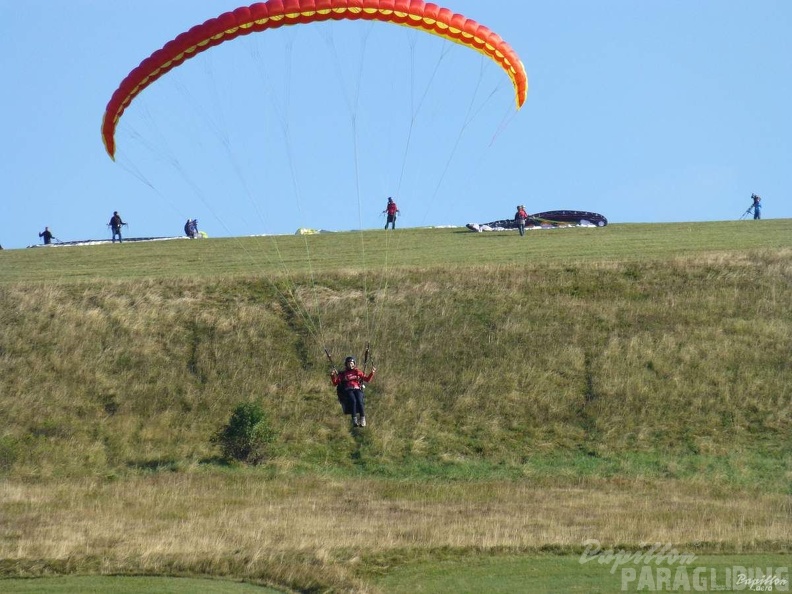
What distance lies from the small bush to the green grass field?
46 centimetres

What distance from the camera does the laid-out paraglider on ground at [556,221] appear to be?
5166cm

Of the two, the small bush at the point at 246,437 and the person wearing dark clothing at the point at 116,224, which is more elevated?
the person wearing dark clothing at the point at 116,224

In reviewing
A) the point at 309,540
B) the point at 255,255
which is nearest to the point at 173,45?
the point at 309,540

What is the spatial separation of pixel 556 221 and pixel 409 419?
26983 millimetres

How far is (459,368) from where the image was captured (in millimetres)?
30250

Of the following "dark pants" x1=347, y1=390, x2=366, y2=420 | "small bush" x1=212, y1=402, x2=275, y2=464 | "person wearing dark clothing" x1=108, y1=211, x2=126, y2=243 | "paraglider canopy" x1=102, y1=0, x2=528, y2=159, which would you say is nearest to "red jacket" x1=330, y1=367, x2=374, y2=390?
"dark pants" x1=347, y1=390, x2=366, y2=420

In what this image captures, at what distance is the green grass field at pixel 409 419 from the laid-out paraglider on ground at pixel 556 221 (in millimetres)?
9951

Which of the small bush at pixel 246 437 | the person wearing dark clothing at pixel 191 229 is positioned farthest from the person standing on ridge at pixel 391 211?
the small bush at pixel 246 437

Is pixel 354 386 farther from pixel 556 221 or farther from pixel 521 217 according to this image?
pixel 556 221

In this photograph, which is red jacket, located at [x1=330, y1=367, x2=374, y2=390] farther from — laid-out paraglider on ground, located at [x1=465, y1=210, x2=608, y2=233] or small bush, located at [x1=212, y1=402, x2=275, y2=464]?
laid-out paraglider on ground, located at [x1=465, y1=210, x2=608, y2=233]

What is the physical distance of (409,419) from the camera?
92.4 ft

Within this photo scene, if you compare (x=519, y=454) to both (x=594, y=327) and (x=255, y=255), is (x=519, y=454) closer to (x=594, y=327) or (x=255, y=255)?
(x=594, y=327)

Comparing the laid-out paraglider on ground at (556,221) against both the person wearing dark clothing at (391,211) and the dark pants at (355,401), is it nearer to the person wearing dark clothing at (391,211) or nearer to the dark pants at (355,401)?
the person wearing dark clothing at (391,211)

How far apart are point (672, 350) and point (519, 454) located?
22.2 ft
